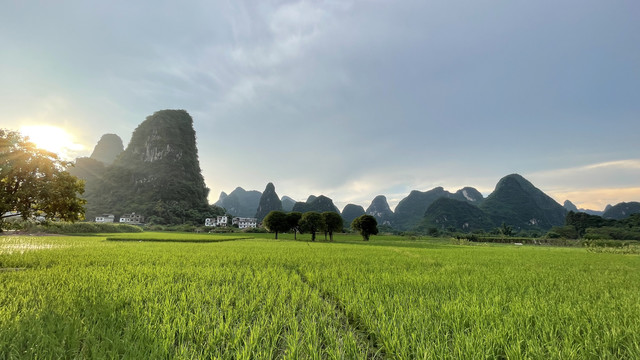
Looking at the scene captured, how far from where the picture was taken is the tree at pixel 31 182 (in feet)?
28.5

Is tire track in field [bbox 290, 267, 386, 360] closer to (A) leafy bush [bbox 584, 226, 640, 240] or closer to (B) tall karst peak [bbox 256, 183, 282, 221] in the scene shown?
(A) leafy bush [bbox 584, 226, 640, 240]

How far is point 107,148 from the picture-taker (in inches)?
7387

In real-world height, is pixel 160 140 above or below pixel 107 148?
below

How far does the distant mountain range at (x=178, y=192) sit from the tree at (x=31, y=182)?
102m

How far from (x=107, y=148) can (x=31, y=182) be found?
790 ft

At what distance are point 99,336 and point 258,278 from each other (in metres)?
4.15

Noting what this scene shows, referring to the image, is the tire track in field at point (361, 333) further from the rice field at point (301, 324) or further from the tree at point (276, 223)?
the tree at point (276, 223)

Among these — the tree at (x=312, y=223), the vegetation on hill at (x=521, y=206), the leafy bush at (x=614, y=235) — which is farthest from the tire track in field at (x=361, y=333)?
the vegetation on hill at (x=521, y=206)

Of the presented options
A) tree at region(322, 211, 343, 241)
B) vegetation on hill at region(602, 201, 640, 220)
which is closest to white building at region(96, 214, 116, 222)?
tree at region(322, 211, 343, 241)

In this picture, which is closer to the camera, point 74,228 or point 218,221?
point 74,228

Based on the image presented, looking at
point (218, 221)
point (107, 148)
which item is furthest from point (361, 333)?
point (107, 148)

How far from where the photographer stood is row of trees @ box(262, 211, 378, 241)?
47594 mm

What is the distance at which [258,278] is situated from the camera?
23.4ft

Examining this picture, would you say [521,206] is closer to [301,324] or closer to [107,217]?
[301,324]
